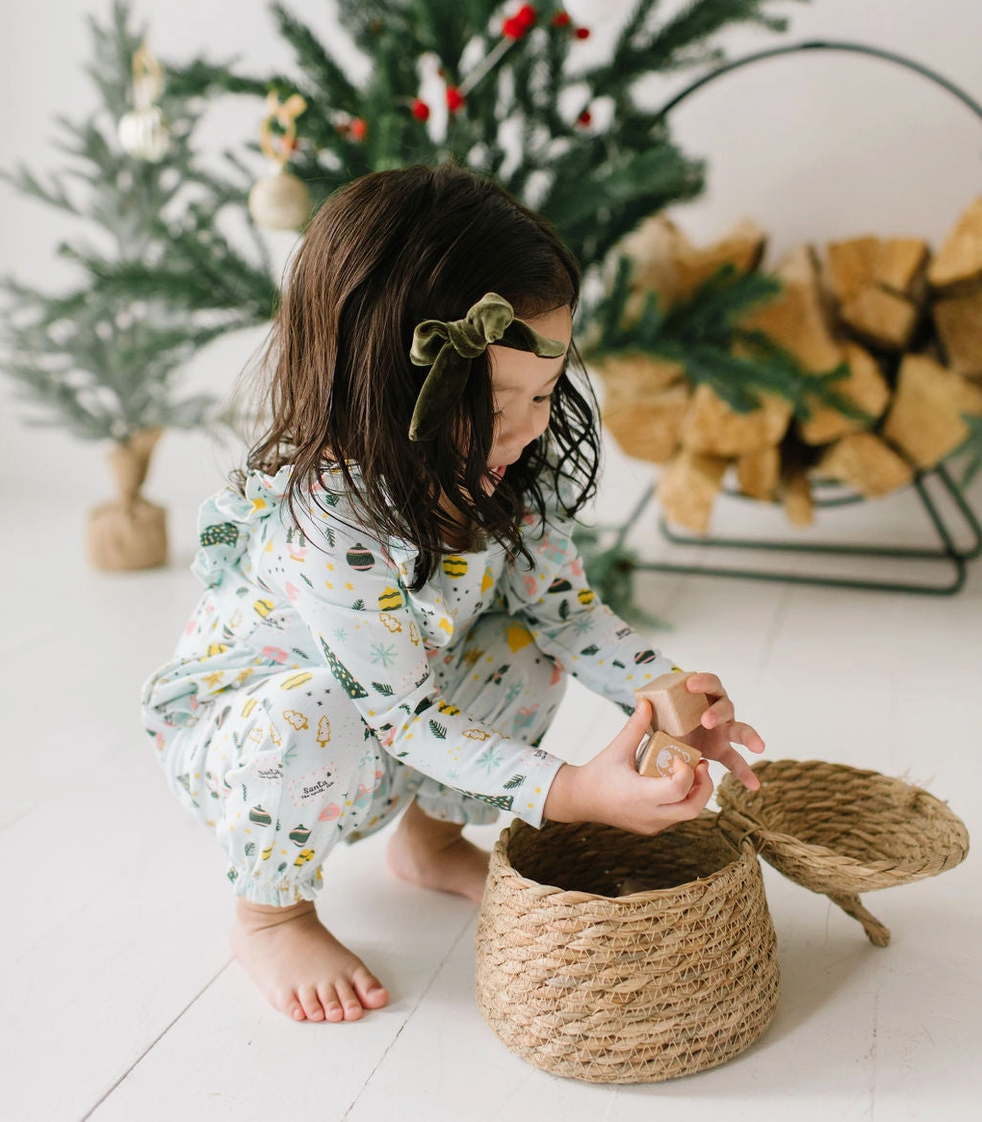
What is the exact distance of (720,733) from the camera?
1.00m

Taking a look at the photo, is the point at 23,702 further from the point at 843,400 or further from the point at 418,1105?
the point at 843,400

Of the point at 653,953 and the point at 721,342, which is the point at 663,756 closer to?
the point at 653,953

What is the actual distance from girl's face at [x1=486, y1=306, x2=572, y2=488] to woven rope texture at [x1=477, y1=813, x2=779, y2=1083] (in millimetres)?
321

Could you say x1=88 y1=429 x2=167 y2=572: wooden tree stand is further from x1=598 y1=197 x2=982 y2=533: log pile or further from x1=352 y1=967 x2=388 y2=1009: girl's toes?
x1=352 y1=967 x2=388 y2=1009: girl's toes

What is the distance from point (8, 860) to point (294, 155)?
1065 millimetres

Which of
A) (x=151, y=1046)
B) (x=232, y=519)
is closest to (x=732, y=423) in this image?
(x=232, y=519)

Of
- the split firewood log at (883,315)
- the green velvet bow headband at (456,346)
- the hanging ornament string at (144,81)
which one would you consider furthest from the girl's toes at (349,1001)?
the hanging ornament string at (144,81)

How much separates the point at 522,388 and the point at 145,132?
4.40 feet

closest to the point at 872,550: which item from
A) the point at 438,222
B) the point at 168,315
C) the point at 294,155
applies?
the point at 294,155

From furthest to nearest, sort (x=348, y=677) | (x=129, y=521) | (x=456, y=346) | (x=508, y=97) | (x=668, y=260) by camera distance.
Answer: (x=129, y=521)
(x=668, y=260)
(x=508, y=97)
(x=348, y=677)
(x=456, y=346)

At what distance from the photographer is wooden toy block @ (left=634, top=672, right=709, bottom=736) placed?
2.99 ft

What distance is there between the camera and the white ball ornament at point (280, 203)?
162 centimetres

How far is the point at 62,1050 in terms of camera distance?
3.16ft

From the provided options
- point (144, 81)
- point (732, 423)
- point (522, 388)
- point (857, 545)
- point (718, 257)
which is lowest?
point (857, 545)
